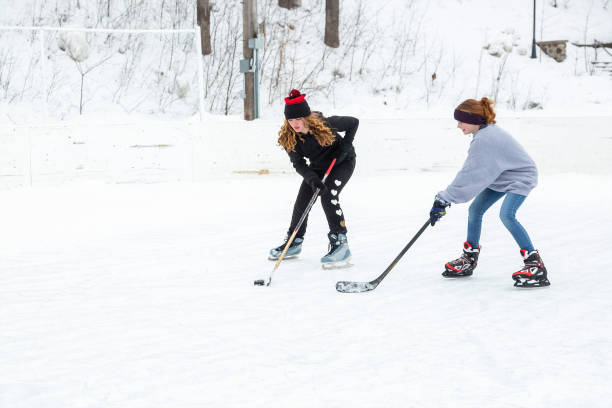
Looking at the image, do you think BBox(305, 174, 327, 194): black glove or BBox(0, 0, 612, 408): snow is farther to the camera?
BBox(305, 174, 327, 194): black glove

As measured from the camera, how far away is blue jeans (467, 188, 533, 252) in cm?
351

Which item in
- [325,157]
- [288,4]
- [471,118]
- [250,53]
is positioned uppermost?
[288,4]

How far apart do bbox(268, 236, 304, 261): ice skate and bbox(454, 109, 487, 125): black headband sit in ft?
4.17

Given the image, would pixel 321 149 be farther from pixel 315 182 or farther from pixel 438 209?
pixel 438 209

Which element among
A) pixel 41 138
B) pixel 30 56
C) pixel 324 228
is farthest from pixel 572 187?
pixel 30 56

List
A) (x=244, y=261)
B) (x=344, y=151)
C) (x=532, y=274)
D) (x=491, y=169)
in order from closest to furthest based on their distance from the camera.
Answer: (x=491, y=169)
(x=532, y=274)
(x=344, y=151)
(x=244, y=261)

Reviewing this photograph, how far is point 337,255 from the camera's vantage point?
159 inches

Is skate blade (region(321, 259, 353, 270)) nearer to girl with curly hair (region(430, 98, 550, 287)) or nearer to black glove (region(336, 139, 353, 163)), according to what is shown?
black glove (region(336, 139, 353, 163))

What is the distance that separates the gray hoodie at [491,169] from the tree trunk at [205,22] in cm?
951

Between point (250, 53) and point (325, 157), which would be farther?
point (250, 53)

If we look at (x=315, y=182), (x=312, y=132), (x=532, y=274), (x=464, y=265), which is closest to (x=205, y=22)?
(x=312, y=132)

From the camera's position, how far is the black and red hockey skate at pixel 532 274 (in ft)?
11.6

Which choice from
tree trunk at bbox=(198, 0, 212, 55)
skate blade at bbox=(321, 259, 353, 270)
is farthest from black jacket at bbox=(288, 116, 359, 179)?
tree trunk at bbox=(198, 0, 212, 55)

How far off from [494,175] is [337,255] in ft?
3.44
